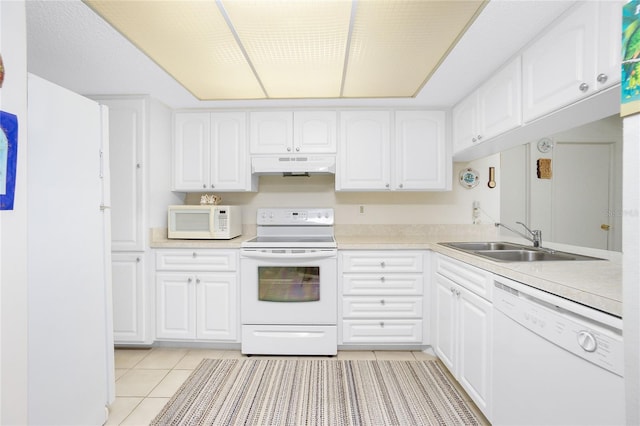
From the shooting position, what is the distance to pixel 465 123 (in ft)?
7.75

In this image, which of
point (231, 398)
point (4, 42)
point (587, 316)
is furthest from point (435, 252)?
point (4, 42)

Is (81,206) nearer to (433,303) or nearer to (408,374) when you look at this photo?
(408,374)

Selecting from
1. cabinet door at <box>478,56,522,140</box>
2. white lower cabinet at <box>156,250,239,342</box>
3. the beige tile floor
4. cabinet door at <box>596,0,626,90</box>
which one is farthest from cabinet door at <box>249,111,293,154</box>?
cabinet door at <box>596,0,626,90</box>

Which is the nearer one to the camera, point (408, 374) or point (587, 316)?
point (587, 316)

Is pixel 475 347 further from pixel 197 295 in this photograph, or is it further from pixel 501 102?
pixel 197 295

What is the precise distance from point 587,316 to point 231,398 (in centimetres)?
189

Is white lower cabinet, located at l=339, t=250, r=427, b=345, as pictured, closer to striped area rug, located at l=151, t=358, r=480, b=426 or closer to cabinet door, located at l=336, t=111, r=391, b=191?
striped area rug, located at l=151, t=358, r=480, b=426

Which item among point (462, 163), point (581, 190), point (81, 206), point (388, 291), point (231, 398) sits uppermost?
point (462, 163)

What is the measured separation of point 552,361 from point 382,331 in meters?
1.43

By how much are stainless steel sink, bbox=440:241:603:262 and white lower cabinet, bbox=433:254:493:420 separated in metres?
0.16

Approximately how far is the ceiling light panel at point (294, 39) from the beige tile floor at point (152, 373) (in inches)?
85.8

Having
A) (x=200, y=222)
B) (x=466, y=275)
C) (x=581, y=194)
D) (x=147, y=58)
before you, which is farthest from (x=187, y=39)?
(x=581, y=194)

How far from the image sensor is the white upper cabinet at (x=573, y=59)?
1.12 m

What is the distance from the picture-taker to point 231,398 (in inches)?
71.9
